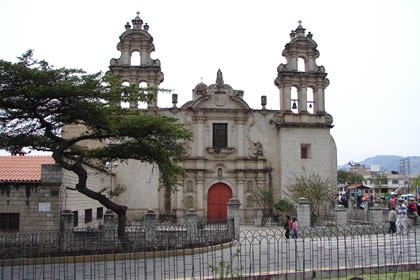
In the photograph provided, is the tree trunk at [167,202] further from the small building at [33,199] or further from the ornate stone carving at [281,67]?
the ornate stone carving at [281,67]

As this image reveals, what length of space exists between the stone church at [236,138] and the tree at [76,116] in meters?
12.5

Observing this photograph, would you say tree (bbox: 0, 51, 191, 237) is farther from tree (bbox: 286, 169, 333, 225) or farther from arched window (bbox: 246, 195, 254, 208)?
arched window (bbox: 246, 195, 254, 208)

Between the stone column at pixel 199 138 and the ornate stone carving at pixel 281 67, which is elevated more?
the ornate stone carving at pixel 281 67

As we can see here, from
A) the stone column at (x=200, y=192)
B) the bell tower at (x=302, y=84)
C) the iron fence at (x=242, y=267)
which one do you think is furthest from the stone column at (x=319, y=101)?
the iron fence at (x=242, y=267)

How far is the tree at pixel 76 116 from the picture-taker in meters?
13.3

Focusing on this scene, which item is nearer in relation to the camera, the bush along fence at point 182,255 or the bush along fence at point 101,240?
the bush along fence at point 182,255

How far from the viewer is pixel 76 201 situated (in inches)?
787

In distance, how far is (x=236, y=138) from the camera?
2945 cm

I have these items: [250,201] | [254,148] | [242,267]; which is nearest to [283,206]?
[250,201]

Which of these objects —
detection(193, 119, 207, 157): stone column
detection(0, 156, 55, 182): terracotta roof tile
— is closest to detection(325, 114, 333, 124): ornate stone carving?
detection(193, 119, 207, 157): stone column

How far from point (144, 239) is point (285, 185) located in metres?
15.5

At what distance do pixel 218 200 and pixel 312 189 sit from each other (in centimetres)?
664

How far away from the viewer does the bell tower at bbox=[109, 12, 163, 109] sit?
29.0 m

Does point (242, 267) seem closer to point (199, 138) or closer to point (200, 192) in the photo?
point (200, 192)
